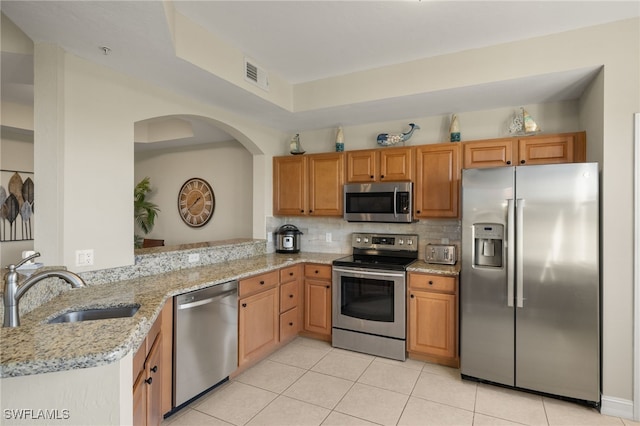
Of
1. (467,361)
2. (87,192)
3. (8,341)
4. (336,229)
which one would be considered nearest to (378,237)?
(336,229)

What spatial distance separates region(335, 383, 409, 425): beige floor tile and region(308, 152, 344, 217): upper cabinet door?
6.10 feet

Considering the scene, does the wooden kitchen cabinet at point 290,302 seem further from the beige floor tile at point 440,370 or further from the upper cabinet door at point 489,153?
the upper cabinet door at point 489,153

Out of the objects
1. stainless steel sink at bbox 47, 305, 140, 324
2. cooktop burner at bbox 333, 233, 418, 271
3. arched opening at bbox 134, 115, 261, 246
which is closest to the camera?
stainless steel sink at bbox 47, 305, 140, 324

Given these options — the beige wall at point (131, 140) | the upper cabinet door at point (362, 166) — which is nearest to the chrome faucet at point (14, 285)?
the beige wall at point (131, 140)

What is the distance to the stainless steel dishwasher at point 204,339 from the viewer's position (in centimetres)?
228

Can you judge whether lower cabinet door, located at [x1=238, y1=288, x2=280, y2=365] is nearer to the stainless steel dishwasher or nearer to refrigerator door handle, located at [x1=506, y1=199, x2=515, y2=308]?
the stainless steel dishwasher

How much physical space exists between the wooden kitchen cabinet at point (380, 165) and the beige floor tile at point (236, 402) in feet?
7.53

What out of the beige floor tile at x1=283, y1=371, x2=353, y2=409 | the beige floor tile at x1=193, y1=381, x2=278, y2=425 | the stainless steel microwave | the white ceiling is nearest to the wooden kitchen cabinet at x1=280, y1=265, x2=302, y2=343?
the beige floor tile at x1=283, y1=371, x2=353, y2=409

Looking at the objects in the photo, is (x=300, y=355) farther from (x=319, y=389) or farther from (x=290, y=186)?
(x=290, y=186)

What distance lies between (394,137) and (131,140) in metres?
2.51

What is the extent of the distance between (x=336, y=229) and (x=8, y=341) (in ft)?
10.7

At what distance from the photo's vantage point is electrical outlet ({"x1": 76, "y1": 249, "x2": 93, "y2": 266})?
2.24 meters

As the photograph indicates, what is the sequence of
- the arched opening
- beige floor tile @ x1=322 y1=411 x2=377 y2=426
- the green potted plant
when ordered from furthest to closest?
the green potted plant < the arched opening < beige floor tile @ x1=322 y1=411 x2=377 y2=426

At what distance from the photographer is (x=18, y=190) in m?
4.21
